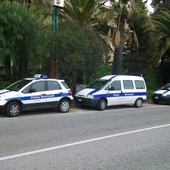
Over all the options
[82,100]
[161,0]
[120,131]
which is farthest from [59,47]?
→ [161,0]

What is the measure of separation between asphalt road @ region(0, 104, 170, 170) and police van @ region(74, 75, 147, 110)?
3360 millimetres

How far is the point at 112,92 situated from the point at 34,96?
15.7ft

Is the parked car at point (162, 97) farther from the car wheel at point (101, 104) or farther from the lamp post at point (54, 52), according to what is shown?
the lamp post at point (54, 52)

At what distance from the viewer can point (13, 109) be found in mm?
12438

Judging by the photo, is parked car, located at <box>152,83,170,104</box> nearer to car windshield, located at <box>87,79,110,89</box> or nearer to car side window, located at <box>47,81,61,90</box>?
car windshield, located at <box>87,79,110,89</box>

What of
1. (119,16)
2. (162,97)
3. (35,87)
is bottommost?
(162,97)

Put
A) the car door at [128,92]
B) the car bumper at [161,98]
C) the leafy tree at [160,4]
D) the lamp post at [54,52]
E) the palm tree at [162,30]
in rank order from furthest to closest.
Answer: the leafy tree at [160,4]
the palm tree at [162,30]
the car bumper at [161,98]
the lamp post at [54,52]
the car door at [128,92]

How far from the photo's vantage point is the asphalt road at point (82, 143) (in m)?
6.24

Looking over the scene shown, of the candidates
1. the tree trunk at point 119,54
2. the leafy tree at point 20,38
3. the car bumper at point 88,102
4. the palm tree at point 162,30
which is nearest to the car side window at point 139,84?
the car bumper at point 88,102

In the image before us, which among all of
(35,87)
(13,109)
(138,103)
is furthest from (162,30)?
(13,109)

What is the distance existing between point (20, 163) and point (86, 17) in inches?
617

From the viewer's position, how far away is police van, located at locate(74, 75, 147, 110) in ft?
52.0

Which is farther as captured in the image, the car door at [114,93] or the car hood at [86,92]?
the car door at [114,93]

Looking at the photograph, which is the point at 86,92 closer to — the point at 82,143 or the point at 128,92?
the point at 128,92
